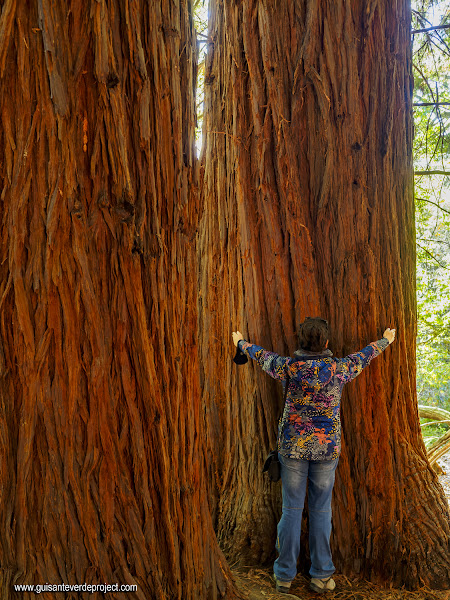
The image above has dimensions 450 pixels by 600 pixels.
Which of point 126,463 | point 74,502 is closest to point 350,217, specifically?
point 126,463

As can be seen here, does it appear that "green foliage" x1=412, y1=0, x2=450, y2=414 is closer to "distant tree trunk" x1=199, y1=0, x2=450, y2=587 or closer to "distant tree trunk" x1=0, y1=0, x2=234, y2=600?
"distant tree trunk" x1=199, y1=0, x2=450, y2=587

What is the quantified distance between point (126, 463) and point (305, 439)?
1.40 m

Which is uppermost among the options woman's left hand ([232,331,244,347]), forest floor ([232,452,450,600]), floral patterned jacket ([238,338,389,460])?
woman's left hand ([232,331,244,347])

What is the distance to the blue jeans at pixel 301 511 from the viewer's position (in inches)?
136

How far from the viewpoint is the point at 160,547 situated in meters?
2.50

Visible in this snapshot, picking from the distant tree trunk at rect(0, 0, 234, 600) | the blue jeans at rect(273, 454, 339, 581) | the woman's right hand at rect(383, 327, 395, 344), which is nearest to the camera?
the distant tree trunk at rect(0, 0, 234, 600)

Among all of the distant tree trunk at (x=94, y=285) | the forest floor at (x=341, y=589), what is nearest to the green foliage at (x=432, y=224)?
the forest floor at (x=341, y=589)

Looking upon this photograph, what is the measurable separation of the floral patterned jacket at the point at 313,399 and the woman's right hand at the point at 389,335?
32 centimetres

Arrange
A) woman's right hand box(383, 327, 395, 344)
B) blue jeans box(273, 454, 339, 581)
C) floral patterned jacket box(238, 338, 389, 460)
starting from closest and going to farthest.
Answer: floral patterned jacket box(238, 338, 389, 460)
blue jeans box(273, 454, 339, 581)
woman's right hand box(383, 327, 395, 344)

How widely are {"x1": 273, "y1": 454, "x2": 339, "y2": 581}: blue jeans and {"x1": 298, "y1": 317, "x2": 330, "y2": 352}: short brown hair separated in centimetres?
75

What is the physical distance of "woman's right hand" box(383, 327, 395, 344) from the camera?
3696 mm

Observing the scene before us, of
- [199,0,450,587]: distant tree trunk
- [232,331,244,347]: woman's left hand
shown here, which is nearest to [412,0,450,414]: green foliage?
[199,0,450,587]: distant tree trunk

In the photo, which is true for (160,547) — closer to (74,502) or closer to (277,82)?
(74,502)

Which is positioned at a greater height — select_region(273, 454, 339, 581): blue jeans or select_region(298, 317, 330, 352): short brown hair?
select_region(298, 317, 330, 352): short brown hair
